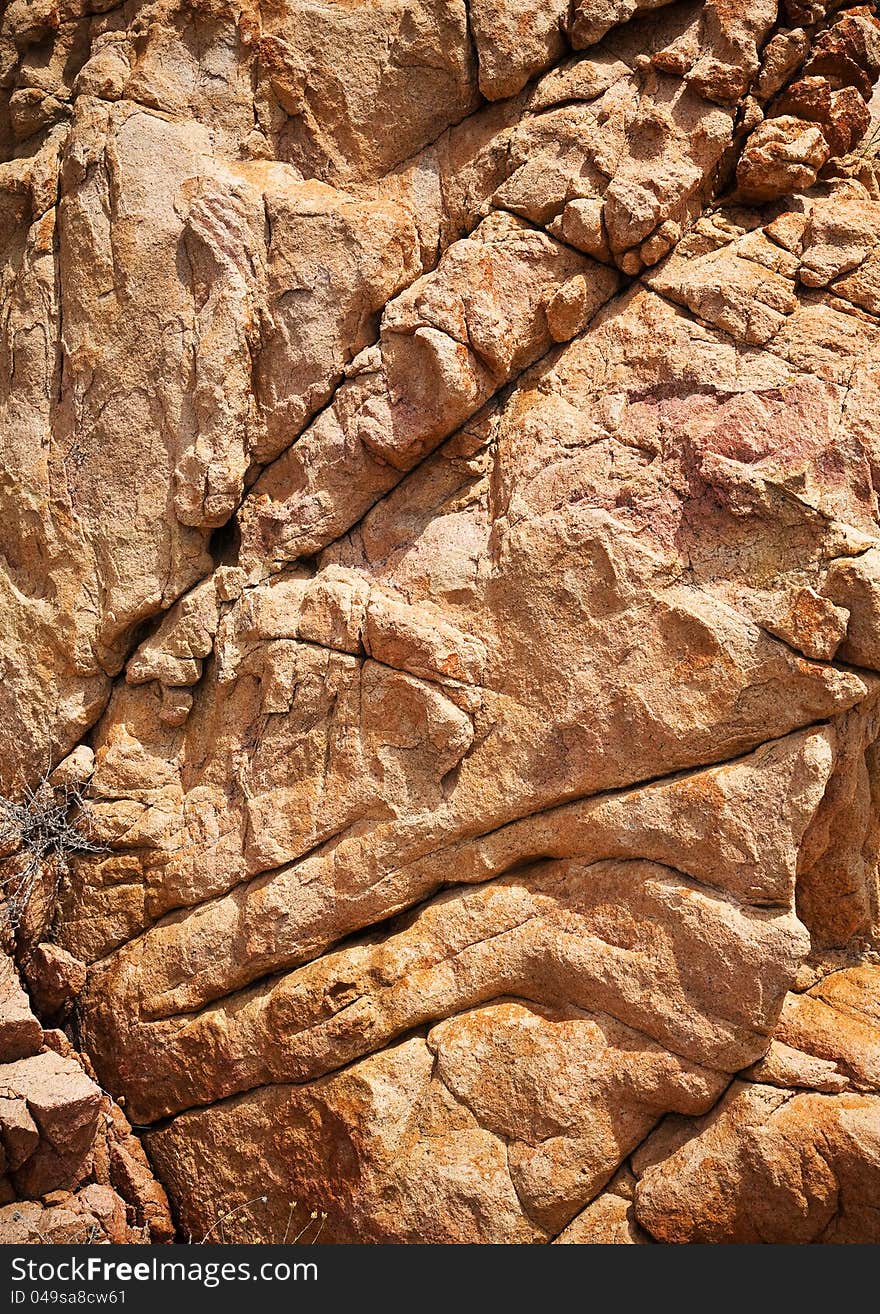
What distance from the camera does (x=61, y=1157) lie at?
5090 mm

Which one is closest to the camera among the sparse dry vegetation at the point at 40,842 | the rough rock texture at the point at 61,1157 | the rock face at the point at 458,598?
the rock face at the point at 458,598

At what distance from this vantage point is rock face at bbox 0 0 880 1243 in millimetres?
4820

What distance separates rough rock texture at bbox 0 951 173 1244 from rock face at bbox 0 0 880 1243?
117 mm

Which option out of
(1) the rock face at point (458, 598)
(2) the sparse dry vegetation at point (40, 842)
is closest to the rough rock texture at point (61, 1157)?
(1) the rock face at point (458, 598)

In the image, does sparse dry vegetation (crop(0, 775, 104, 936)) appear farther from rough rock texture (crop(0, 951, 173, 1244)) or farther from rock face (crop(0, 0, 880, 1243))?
rough rock texture (crop(0, 951, 173, 1244))

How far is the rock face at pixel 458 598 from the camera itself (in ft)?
15.8

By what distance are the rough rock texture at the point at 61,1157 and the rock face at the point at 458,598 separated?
0.38ft

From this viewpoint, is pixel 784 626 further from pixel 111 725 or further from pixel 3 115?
pixel 3 115

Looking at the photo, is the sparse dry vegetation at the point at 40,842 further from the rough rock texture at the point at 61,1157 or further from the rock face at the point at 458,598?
the rough rock texture at the point at 61,1157

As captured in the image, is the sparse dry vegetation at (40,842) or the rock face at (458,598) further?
the sparse dry vegetation at (40,842)

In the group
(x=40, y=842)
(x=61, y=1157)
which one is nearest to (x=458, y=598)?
(x=40, y=842)

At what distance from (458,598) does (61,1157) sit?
9.89 ft

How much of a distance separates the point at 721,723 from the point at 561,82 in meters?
3.15

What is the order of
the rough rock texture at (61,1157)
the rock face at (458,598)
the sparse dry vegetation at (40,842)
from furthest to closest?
the sparse dry vegetation at (40,842) < the rough rock texture at (61,1157) < the rock face at (458,598)
